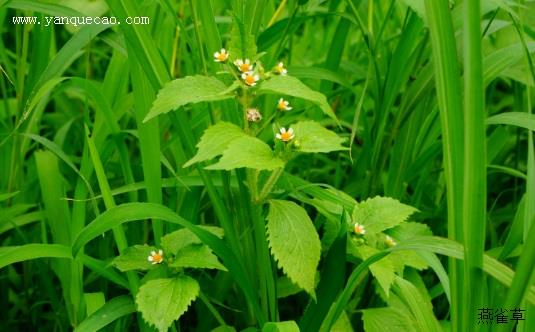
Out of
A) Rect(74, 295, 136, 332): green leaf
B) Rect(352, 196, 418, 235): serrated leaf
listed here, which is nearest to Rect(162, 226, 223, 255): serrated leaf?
Rect(74, 295, 136, 332): green leaf

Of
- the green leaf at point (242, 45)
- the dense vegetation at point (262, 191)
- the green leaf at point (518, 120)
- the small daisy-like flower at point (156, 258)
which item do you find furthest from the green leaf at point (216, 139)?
the green leaf at point (518, 120)

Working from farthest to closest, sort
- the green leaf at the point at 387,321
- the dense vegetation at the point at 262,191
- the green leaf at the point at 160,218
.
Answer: the green leaf at the point at 387,321
the green leaf at the point at 160,218
the dense vegetation at the point at 262,191

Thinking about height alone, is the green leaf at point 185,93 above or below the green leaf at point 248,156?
above

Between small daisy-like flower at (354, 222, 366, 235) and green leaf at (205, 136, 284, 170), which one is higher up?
green leaf at (205, 136, 284, 170)

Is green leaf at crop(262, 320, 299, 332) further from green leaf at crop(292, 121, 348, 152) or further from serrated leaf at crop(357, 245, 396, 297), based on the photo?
green leaf at crop(292, 121, 348, 152)

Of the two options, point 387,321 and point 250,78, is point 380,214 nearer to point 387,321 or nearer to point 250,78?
point 387,321

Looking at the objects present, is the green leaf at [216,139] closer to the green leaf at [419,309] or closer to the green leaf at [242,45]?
the green leaf at [242,45]

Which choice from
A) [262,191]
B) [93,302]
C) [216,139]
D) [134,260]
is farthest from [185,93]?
[93,302]
